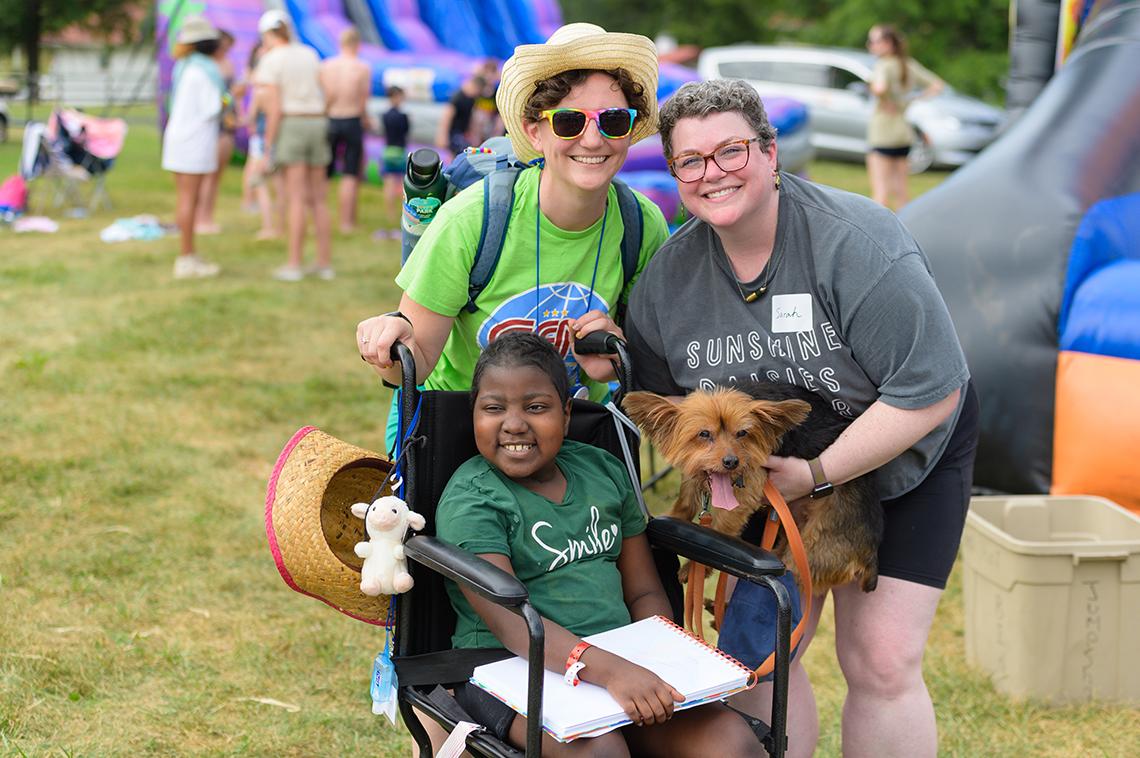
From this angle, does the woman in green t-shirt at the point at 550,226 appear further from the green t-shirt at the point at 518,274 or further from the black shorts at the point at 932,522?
the black shorts at the point at 932,522

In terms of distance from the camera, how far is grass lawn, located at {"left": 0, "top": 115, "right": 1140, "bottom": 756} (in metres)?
3.55

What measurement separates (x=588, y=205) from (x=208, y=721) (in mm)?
1965

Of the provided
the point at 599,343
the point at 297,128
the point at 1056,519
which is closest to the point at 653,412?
the point at 599,343

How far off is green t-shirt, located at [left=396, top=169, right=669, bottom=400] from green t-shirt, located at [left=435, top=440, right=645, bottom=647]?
0.36 meters

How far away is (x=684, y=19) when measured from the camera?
111 ft

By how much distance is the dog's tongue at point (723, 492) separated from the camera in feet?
8.58

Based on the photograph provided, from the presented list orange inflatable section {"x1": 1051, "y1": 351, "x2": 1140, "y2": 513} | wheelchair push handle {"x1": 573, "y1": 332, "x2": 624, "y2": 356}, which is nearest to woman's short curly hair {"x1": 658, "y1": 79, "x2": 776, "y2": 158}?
wheelchair push handle {"x1": 573, "y1": 332, "x2": 624, "y2": 356}

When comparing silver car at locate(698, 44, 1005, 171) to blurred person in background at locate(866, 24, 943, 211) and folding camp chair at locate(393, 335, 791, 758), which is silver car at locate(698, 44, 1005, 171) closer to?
blurred person in background at locate(866, 24, 943, 211)

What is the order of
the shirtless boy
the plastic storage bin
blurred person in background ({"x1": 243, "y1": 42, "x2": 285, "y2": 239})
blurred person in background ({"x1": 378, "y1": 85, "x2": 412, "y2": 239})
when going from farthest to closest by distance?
blurred person in background ({"x1": 378, "y1": 85, "x2": 412, "y2": 239}) < blurred person in background ({"x1": 243, "y1": 42, "x2": 285, "y2": 239}) < the shirtless boy < the plastic storage bin

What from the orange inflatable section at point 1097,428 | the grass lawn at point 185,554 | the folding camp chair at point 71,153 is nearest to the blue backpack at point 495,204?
the grass lawn at point 185,554

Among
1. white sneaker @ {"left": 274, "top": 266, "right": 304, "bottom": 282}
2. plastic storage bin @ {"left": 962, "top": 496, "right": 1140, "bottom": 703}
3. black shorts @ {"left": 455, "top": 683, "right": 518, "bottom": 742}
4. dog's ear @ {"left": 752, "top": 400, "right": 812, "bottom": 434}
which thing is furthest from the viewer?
white sneaker @ {"left": 274, "top": 266, "right": 304, "bottom": 282}

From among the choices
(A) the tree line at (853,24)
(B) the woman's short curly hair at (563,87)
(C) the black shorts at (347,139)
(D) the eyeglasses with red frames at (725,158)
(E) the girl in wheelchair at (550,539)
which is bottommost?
(E) the girl in wheelchair at (550,539)

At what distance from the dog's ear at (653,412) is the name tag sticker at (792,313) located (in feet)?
0.97

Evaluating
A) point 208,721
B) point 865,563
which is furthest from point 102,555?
point 865,563
